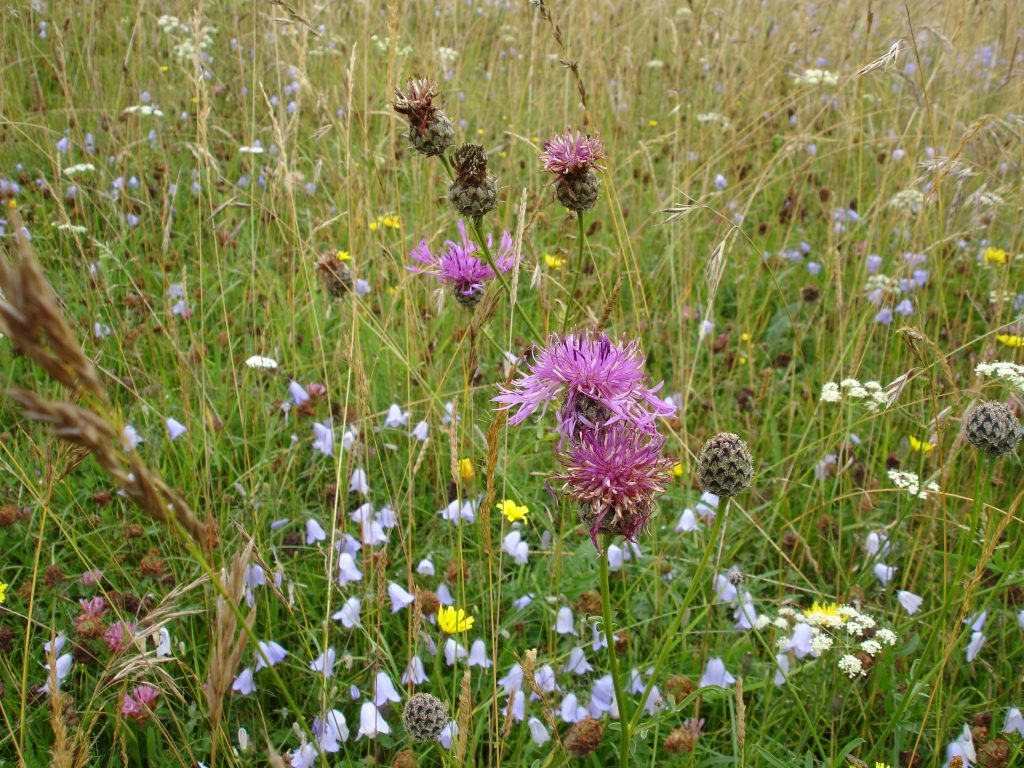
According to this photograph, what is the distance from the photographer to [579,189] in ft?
4.88

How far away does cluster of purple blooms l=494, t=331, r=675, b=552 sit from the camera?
3.53 feet

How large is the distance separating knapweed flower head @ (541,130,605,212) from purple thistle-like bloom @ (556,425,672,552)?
560mm

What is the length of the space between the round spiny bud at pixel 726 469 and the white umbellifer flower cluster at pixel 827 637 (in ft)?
1.96

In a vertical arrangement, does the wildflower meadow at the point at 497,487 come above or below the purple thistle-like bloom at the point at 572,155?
below

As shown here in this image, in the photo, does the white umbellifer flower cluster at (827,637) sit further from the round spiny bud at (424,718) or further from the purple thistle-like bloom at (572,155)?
the purple thistle-like bloom at (572,155)

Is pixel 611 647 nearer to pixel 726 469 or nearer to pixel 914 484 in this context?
pixel 726 469

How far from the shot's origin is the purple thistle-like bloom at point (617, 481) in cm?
107

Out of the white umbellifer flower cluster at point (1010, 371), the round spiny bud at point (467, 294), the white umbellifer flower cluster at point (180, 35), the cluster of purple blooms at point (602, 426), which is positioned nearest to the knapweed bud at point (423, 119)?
the round spiny bud at point (467, 294)

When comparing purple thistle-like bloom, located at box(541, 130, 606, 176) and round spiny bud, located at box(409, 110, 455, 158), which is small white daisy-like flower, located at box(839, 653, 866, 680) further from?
round spiny bud, located at box(409, 110, 455, 158)

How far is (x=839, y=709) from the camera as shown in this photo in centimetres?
165

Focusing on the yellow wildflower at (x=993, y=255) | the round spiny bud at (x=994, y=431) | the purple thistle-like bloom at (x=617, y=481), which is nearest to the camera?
the purple thistle-like bloom at (x=617, y=481)

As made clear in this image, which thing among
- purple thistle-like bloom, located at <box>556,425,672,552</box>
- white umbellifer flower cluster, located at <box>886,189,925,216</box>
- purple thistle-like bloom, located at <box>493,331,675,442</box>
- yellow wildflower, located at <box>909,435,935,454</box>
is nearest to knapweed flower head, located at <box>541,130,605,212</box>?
purple thistle-like bloom, located at <box>493,331,675,442</box>

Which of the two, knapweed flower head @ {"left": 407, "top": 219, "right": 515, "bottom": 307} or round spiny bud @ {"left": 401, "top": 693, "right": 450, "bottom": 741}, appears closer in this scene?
round spiny bud @ {"left": 401, "top": 693, "right": 450, "bottom": 741}

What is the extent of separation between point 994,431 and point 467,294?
1.05m
